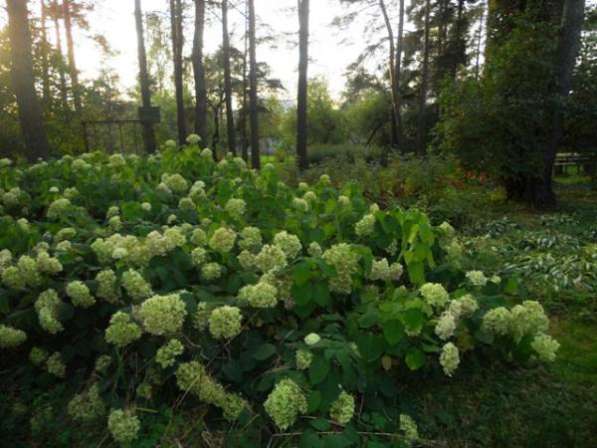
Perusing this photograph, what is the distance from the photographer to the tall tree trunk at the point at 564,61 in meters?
7.98

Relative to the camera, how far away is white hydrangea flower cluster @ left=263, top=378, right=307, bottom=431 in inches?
65.2

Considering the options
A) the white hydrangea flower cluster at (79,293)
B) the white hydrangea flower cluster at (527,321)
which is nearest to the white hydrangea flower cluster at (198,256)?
the white hydrangea flower cluster at (79,293)

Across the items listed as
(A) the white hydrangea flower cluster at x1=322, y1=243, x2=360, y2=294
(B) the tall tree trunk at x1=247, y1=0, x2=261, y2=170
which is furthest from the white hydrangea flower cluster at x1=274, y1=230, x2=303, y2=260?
(B) the tall tree trunk at x1=247, y1=0, x2=261, y2=170

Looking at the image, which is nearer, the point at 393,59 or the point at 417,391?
the point at 417,391

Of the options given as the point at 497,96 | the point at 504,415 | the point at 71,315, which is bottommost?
the point at 504,415

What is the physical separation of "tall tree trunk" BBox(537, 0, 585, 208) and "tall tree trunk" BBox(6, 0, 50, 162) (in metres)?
9.00

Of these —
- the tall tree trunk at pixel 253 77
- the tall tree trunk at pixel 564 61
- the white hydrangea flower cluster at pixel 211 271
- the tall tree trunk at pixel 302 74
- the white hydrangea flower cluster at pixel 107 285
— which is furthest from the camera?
the tall tree trunk at pixel 253 77

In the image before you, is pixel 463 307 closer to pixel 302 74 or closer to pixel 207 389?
pixel 207 389

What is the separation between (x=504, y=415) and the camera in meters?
2.18

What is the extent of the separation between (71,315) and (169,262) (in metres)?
0.50

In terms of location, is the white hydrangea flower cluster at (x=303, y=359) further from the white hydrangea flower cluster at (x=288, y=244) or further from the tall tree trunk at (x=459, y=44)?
the tall tree trunk at (x=459, y=44)

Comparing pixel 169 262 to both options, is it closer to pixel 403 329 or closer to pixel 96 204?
pixel 403 329

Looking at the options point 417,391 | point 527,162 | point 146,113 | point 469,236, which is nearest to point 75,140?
point 146,113

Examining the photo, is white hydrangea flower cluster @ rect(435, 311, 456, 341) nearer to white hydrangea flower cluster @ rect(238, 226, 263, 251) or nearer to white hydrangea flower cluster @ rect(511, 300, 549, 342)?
white hydrangea flower cluster @ rect(511, 300, 549, 342)
